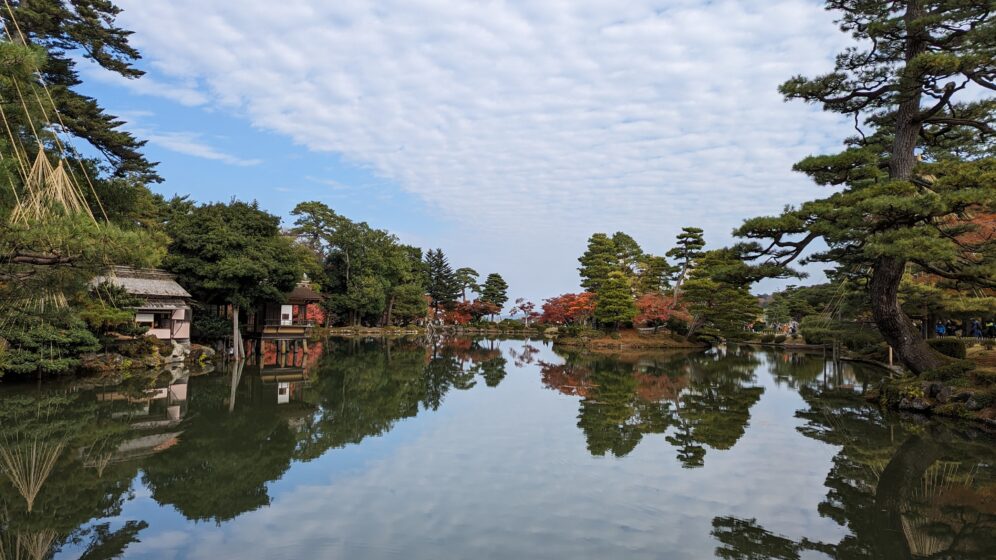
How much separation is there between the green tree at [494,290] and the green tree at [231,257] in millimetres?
27967

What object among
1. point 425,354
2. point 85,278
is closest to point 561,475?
point 85,278

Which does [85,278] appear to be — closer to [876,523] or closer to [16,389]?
[16,389]

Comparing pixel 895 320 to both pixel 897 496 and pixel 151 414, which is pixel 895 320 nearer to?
pixel 897 496

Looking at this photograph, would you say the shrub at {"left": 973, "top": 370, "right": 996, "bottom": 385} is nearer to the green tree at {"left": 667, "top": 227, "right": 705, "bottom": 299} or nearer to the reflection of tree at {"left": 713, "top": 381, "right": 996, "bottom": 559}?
the reflection of tree at {"left": 713, "top": 381, "right": 996, "bottom": 559}

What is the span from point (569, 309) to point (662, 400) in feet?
74.3

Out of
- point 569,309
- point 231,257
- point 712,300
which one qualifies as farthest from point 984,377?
point 569,309

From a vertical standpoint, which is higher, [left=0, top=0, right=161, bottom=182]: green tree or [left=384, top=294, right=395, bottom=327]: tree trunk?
[left=0, top=0, right=161, bottom=182]: green tree

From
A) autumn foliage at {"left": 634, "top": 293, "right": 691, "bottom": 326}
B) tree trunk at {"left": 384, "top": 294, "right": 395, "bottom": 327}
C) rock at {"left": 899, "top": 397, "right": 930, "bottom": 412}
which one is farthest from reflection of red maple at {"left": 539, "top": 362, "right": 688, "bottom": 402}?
tree trunk at {"left": 384, "top": 294, "right": 395, "bottom": 327}

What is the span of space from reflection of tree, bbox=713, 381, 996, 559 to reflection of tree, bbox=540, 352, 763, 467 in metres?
1.65

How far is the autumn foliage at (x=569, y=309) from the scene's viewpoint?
33781 mm

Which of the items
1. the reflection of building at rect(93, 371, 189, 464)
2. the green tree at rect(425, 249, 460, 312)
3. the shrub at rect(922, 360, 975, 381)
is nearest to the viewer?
the reflection of building at rect(93, 371, 189, 464)

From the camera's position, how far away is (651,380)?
50.5 ft

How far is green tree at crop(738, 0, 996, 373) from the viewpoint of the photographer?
8.49 meters

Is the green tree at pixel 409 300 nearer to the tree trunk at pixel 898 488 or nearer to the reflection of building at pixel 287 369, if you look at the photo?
the reflection of building at pixel 287 369
